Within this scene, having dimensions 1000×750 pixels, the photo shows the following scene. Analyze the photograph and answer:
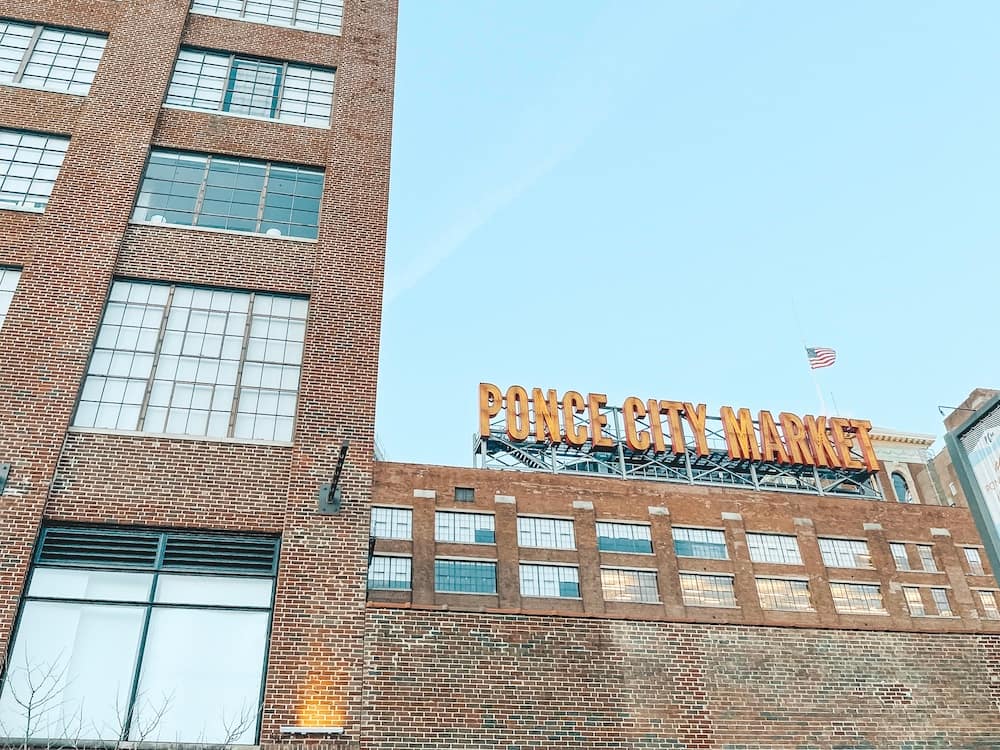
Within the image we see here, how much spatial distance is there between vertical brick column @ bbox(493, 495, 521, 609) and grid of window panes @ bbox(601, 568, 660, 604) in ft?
13.3

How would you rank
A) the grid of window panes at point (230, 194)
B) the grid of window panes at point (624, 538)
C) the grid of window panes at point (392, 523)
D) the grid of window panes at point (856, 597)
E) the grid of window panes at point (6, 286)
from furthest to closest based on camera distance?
the grid of window panes at point (856, 597) < the grid of window panes at point (624, 538) < the grid of window panes at point (392, 523) < the grid of window panes at point (230, 194) < the grid of window panes at point (6, 286)

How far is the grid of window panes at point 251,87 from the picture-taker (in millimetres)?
17672

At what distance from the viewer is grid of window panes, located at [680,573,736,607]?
34688mm

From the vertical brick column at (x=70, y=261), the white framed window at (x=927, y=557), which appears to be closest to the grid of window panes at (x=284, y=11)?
the vertical brick column at (x=70, y=261)

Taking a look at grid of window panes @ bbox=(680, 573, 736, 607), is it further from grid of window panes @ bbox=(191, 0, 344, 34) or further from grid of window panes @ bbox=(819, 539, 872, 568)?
grid of window panes @ bbox=(191, 0, 344, 34)

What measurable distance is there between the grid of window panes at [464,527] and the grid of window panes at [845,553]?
15.9 meters

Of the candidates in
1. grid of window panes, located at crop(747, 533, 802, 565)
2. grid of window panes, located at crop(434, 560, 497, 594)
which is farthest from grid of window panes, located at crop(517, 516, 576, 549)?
grid of window panes, located at crop(747, 533, 802, 565)

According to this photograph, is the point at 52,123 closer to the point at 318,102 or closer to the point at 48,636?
the point at 318,102

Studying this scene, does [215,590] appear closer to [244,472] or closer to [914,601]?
[244,472]

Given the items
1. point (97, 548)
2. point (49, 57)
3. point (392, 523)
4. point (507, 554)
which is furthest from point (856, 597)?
point (49, 57)

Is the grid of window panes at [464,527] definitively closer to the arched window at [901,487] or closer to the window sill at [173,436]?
the window sill at [173,436]

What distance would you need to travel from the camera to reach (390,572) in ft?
107

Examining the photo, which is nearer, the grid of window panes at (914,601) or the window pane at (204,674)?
the window pane at (204,674)

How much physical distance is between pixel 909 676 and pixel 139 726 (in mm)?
14717
